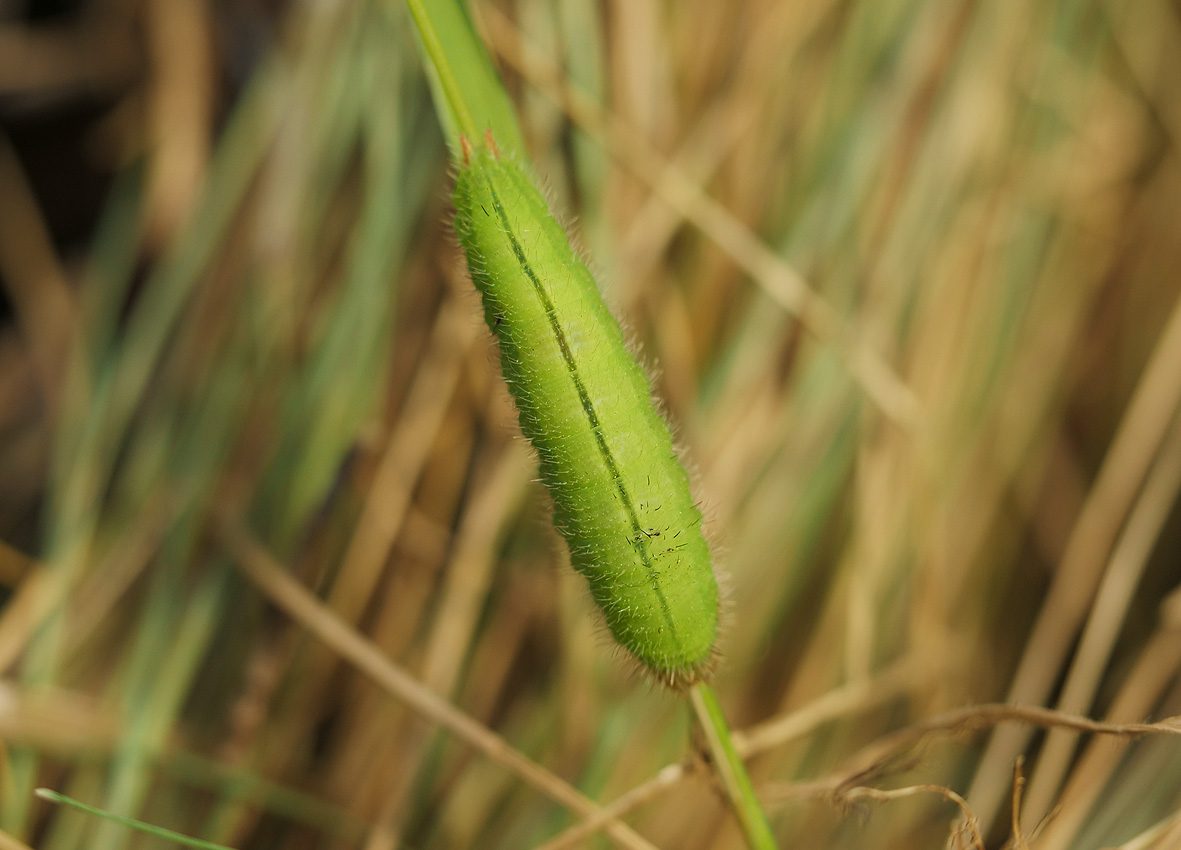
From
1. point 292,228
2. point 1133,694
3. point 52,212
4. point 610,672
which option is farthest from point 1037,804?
point 52,212

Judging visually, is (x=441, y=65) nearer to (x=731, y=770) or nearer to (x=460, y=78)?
(x=460, y=78)

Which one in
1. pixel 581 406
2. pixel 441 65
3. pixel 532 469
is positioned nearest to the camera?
pixel 581 406

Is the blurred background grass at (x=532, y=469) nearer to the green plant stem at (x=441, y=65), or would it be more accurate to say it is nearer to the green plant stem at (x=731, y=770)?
the green plant stem at (x=731, y=770)

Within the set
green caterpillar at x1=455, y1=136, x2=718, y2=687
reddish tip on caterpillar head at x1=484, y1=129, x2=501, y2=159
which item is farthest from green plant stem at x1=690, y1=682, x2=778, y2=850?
reddish tip on caterpillar head at x1=484, y1=129, x2=501, y2=159

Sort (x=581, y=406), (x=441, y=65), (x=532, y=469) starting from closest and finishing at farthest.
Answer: (x=581, y=406) < (x=441, y=65) < (x=532, y=469)

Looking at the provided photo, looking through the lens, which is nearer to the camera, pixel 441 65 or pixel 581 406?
pixel 581 406

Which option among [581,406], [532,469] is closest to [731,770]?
[581,406]

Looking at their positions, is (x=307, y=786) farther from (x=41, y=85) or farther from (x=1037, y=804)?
(x=41, y=85)

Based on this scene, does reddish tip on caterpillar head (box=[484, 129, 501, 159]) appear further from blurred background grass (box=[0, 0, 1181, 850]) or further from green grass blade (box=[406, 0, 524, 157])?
blurred background grass (box=[0, 0, 1181, 850])
